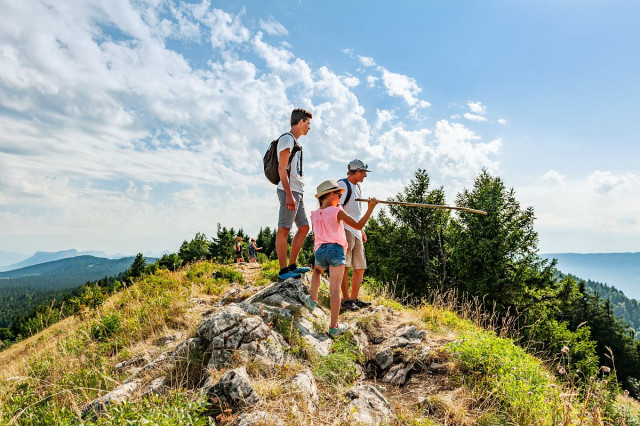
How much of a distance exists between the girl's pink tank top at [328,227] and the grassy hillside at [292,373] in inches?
59.6

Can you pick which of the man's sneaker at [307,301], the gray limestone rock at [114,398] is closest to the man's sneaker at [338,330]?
the man's sneaker at [307,301]

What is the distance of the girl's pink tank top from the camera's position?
518cm

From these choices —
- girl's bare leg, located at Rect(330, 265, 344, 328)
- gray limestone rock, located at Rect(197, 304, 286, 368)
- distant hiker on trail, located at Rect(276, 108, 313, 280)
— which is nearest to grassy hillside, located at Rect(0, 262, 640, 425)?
gray limestone rock, located at Rect(197, 304, 286, 368)

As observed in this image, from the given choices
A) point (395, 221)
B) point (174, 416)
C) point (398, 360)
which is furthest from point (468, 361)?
point (395, 221)

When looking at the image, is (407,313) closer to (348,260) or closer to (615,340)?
(348,260)

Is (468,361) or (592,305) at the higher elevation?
A: (468,361)

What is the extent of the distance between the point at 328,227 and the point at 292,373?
2178 mm

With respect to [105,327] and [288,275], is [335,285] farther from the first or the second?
[105,327]

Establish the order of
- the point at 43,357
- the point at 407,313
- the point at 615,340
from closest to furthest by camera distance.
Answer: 1. the point at 43,357
2. the point at 407,313
3. the point at 615,340

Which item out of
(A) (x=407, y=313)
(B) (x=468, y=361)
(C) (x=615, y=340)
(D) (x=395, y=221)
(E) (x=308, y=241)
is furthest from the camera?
(E) (x=308, y=241)

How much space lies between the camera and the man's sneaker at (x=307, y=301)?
5.97 m

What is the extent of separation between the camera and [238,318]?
4473mm

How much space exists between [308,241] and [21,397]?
163 ft

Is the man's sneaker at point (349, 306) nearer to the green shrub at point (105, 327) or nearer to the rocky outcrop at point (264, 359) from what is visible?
the rocky outcrop at point (264, 359)
